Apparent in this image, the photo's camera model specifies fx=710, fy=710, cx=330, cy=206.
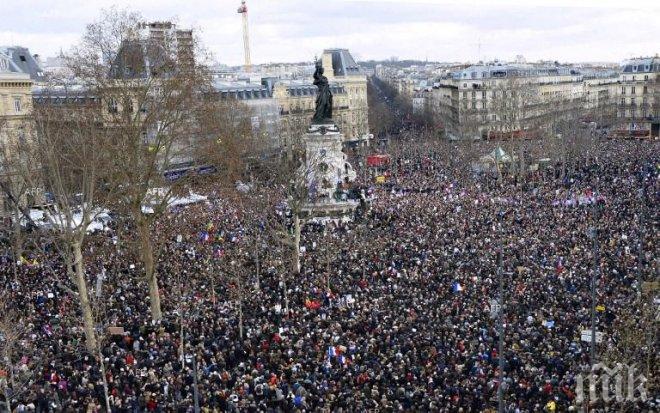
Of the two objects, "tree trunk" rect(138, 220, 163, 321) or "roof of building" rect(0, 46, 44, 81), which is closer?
"tree trunk" rect(138, 220, 163, 321)

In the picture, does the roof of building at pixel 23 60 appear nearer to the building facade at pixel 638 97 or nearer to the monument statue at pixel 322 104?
the monument statue at pixel 322 104

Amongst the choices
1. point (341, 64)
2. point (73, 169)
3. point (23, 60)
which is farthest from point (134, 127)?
point (341, 64)

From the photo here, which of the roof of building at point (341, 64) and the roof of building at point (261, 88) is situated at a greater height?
A: the roof of building at point (341, 64)

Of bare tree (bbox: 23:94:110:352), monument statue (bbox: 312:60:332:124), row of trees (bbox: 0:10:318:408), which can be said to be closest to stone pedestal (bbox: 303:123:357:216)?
monument statue (bbox: 312:60:332:124)

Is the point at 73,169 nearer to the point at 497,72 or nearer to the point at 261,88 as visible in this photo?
the point at 261,88

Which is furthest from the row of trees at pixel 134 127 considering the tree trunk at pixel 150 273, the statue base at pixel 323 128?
the statue base at pixel 323 128

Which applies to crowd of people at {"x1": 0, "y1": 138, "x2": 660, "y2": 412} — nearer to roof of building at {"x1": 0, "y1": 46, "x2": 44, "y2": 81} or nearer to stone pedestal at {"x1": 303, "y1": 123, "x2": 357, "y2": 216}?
stone pedestal at {"x1": 303, "y1": 123, "x2": 357, "y2": 216}
